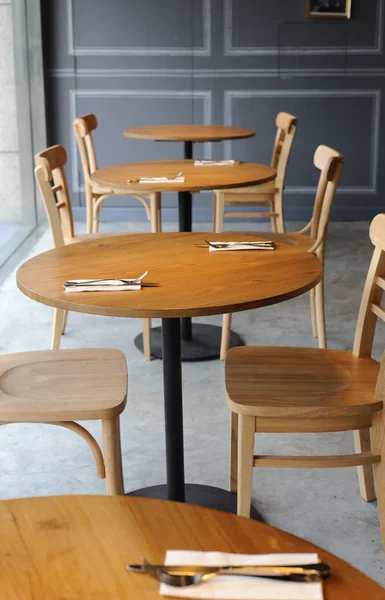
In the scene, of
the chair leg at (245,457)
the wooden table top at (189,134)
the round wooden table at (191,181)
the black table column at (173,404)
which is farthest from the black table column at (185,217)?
the chair leg at (245,457)

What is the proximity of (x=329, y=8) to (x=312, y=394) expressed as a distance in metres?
4.40

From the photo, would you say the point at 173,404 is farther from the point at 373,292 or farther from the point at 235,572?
the point at 235,572

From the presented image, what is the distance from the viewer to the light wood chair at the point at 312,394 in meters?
1.76

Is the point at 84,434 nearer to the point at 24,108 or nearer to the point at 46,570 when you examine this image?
the point at 46,570

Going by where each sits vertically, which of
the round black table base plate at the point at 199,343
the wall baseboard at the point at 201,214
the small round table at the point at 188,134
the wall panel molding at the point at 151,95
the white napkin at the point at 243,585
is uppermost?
the wall panel molding at the point at 151,95

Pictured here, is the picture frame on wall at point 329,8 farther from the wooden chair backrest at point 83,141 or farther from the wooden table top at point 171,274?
the wooden table top at point 171,274

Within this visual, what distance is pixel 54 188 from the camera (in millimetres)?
3074

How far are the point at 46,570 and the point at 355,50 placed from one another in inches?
213

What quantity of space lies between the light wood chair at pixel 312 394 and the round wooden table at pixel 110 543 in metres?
0.87

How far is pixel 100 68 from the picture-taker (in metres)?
5.77

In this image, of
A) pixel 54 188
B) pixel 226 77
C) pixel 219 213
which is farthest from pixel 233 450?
pixel 226 77

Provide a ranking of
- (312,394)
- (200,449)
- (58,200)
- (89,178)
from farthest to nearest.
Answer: (89,178) → (58,200) → (200,449) → (312,394)

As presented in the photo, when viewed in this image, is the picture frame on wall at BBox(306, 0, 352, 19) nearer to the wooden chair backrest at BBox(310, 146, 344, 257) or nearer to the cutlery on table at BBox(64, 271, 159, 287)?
the wooden chair backrest at BBox(310, 146, 344, 257)

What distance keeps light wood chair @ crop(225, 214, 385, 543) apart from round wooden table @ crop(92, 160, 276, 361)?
107 centimetres
